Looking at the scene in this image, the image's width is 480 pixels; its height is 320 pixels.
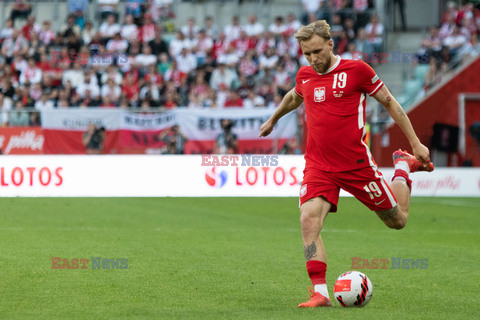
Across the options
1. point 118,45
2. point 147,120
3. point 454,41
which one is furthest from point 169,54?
point 454,41

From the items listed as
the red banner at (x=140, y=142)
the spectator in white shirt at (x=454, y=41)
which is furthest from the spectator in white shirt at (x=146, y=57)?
the spectator in white shirt at (x=454, y=41)

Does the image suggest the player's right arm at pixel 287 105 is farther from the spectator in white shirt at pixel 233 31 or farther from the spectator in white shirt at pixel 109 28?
the spectator in white shirt at pixel 109 28

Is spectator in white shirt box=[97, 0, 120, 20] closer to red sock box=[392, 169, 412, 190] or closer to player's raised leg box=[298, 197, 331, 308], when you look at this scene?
red sock box=[392, 169, 412, 190]

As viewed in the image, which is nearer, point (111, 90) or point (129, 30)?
point (111, 90)

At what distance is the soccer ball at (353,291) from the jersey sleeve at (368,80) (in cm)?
144

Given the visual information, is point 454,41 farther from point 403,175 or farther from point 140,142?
point 403,175

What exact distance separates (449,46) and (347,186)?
20.5 meters

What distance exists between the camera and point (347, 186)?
7.04 m

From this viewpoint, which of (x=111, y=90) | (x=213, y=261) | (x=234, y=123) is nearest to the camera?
(x=213, y=261)

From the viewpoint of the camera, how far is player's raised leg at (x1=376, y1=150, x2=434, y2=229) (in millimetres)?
7391

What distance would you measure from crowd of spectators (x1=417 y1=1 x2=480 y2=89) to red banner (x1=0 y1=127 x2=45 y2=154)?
11.1 metres

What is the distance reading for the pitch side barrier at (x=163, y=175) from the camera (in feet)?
66.0

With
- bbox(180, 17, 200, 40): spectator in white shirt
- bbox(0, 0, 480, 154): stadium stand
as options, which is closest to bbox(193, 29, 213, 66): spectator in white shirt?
bbox(0, 0, 480, 154): stadium stand

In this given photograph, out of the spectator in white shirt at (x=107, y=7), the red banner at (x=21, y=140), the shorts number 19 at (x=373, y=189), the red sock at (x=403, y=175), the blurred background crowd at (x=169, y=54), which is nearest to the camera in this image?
the shorts number 19 at (x=373, y=189)
